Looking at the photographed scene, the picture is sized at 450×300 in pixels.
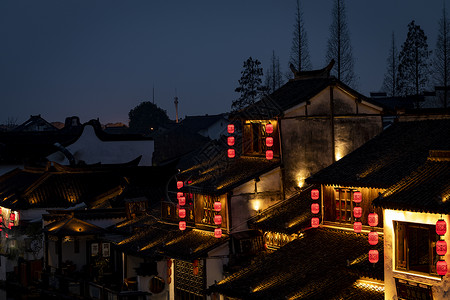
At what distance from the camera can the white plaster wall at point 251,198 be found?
105 ft

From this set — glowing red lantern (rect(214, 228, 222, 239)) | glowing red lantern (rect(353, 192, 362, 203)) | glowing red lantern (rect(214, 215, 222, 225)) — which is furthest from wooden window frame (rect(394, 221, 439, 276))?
glowing red lantern (rect(214, 215, 222, 225))

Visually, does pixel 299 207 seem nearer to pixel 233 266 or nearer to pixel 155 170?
pixel 233 266

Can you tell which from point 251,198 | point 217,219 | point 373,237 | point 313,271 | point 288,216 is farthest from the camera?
point 251,198

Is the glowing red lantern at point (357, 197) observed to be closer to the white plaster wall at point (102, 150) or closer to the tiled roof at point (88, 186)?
the tiled roof at point (88, 186)

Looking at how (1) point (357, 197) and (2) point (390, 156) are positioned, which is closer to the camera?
(1) point (357, 197)

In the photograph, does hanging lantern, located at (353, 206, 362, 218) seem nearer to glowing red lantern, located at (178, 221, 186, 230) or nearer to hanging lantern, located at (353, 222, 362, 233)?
hanging lantern, located at (353, 222, 362, 233)

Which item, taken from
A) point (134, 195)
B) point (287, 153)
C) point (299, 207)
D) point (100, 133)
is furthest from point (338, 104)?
point (100, 133)

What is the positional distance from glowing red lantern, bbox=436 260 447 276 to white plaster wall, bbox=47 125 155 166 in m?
42.1

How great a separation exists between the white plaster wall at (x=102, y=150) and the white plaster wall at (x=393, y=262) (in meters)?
39.9

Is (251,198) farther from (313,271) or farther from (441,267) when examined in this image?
(441,267)

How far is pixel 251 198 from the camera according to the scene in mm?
32406

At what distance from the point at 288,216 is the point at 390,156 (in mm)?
5850

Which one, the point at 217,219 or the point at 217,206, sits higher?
the point at 217,206

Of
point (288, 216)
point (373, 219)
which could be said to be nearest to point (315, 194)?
point (288, 216)
